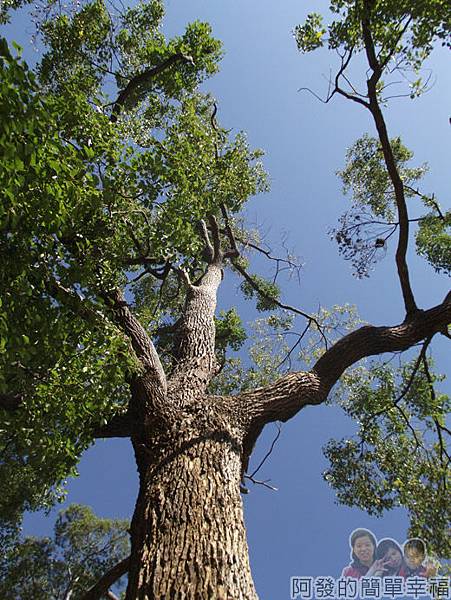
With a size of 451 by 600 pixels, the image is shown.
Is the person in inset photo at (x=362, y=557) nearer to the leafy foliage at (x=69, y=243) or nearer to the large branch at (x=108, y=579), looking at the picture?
the large branch at (x=108, y=579)

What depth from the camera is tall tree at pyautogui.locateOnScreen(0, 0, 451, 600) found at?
2.99 metres

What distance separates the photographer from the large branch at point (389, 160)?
5.13 meters

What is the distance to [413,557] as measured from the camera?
6301 mm

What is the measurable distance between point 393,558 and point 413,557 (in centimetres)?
61

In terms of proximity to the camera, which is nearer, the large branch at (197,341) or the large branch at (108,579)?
the large branch at (197,341)

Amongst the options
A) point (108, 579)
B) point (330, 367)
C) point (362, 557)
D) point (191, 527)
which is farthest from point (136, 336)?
point (362, 557)

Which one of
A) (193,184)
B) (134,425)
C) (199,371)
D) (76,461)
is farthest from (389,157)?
(76,461)

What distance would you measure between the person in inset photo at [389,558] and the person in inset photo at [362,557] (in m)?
0.05

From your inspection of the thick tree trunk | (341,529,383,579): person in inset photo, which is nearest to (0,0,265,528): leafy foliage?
the thick tree trunk

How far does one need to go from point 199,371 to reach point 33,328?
2116mm

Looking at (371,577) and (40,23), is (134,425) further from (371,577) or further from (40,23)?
(40,23)

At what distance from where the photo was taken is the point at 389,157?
17.7 ft

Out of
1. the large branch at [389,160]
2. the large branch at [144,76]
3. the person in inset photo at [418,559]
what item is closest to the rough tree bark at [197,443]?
the large branch at [389,160]

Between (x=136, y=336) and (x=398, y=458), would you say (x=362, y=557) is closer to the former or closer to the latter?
(x=398, y=458)
